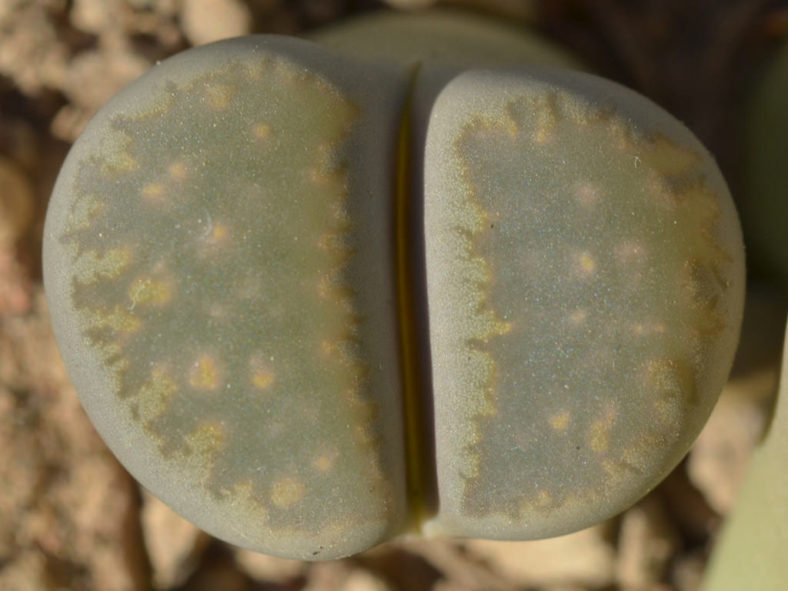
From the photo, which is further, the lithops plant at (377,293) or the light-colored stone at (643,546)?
the light-colored stone at (643,546)

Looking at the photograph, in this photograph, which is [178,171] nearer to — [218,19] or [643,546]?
[218,19]

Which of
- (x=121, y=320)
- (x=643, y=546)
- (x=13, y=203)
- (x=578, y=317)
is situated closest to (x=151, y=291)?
(x=121, y=320)

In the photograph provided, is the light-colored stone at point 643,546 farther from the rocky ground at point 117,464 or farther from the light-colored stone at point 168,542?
the light-colored stone at point 168,542

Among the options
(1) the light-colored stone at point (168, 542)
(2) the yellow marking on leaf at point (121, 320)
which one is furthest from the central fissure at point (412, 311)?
(1) the light-colored stone at point (168, 542)

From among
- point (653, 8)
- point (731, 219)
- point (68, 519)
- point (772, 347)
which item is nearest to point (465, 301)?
point (731, 219)

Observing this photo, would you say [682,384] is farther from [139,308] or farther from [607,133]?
[139,308]

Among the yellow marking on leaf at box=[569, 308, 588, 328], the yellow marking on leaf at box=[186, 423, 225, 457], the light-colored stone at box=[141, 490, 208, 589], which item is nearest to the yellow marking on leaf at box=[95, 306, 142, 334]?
the yellow marking on leaf at box=[186, 423, 225, 457]

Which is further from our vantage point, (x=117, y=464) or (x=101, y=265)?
(x=117, y=464)
